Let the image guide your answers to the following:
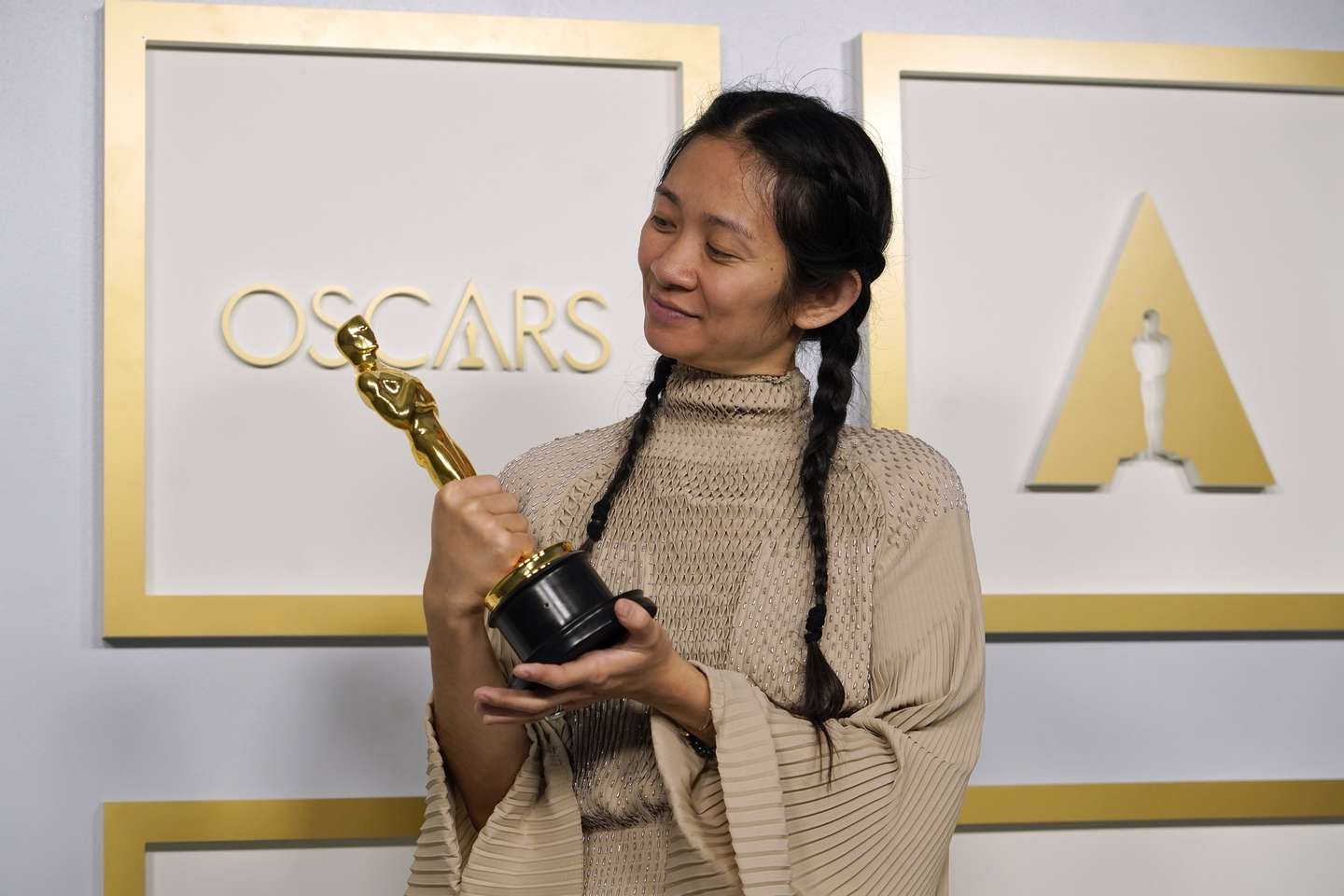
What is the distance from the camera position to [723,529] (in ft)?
4.03

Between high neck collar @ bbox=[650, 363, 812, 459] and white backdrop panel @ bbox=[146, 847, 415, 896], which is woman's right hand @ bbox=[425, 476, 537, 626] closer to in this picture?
high neck collar @ bbox=[650, 363, 812, 459]

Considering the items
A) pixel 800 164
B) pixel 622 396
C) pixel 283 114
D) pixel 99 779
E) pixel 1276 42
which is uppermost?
pixel 1276 42

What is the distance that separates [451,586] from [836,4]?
44.0 inches

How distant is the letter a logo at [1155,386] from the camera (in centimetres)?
189

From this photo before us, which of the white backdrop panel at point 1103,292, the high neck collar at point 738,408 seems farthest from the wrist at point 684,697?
the white backdrop panel at point 1103,292

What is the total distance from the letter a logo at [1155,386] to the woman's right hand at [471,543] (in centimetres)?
100

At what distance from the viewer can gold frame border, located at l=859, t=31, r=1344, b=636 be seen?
1840 millimetres

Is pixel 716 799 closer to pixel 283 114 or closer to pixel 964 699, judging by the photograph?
pixel 964 699

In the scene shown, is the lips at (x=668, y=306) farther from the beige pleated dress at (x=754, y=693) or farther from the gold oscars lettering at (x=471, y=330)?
the gold oscars lettering at (x=471, y=330)

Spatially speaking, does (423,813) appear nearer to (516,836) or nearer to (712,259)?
(516,836)

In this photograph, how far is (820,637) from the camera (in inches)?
46.2

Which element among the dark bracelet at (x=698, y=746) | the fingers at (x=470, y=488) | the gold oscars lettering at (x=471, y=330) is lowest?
the dark bracelet at (x=698, y=746)

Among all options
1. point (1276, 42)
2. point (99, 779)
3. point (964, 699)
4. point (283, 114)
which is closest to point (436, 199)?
point (283, 114)

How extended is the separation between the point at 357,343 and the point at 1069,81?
3.87 ft
